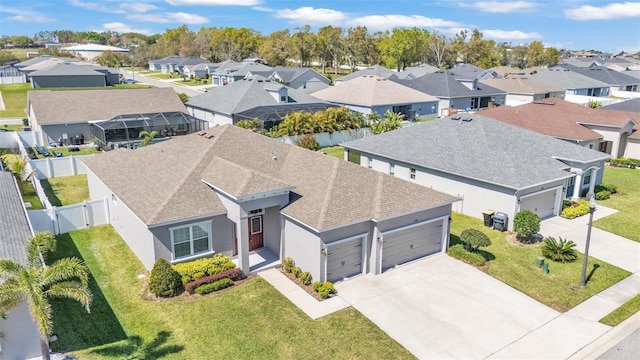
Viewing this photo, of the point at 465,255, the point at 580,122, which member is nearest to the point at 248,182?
the point at 465,255

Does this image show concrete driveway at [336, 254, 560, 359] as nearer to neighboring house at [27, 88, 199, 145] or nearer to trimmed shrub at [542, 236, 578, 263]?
trimmed shrub at [542, 236, 578, 263]

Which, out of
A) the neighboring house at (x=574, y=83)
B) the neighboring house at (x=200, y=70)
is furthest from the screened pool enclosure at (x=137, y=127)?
the neighboring house at (x=200, y=70)

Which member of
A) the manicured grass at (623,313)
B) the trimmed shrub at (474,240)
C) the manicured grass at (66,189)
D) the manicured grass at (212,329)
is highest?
the trimmed shrub at (474,240)

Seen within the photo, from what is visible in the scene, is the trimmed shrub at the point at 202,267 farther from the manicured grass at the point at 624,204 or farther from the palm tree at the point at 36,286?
the manicured grass at the point at 624,204

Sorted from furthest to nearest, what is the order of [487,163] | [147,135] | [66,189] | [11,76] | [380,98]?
[11,76] → [380,98] → [147,135] → [66,189] → [487,163]

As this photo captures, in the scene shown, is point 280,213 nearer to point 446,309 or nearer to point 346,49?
point 446,309

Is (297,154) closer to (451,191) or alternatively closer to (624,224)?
(451,191)
